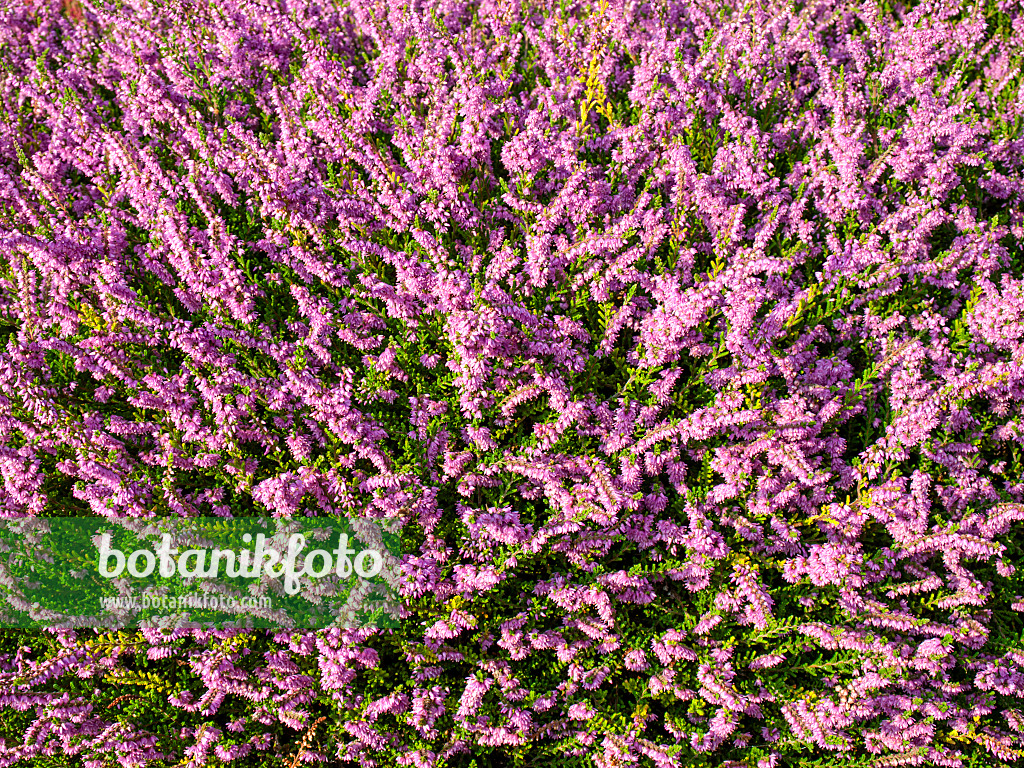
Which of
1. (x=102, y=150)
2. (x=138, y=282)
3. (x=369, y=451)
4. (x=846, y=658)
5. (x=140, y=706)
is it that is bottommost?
(x=140, y=706)

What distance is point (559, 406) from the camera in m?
3.34

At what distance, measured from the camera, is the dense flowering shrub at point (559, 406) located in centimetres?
316

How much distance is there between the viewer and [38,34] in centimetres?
556

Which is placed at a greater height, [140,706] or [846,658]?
[846,658]

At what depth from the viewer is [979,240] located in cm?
377

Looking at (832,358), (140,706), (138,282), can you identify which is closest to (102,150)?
(138,282)

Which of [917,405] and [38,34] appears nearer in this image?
[917,405]

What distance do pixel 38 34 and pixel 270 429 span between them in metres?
4.56

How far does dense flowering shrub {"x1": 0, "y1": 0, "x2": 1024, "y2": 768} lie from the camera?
316cm

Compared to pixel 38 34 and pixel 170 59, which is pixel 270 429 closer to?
pixel 170 59

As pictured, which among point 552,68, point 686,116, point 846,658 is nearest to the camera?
point 846,658

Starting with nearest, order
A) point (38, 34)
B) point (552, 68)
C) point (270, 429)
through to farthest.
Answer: point (270, 429)
point (552, 68)
point (38, 34)

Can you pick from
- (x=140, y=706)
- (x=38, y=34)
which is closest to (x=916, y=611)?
(x=140, y=706)

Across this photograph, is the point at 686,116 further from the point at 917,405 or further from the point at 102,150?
the point at 102,150
